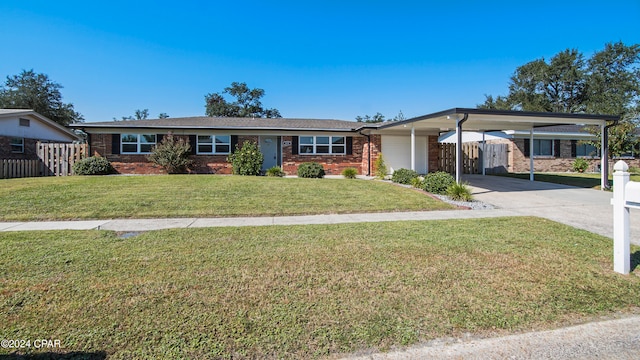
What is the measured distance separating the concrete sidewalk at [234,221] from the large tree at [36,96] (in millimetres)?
43354

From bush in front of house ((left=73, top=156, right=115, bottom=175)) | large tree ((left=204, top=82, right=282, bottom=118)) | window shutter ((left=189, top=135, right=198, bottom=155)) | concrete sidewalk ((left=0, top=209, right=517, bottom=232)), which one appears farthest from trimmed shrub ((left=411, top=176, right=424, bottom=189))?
large tree ((left=204, top=82, right=282, bottom=118))

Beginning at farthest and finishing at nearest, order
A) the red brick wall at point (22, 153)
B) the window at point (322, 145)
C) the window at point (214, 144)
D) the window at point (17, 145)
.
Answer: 1. the window at point (322, 145)
2. the window at point (214, 144)
3. the window at point (17, 145)
4. the red brick wall at point (22, 153)

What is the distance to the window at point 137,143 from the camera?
17.6 meters

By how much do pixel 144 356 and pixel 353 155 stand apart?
17.1 meters

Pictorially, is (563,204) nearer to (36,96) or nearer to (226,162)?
(226,162)

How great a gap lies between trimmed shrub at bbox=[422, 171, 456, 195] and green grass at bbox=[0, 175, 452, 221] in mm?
677

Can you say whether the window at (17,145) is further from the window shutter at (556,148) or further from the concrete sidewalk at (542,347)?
the window shutter at (556,148)

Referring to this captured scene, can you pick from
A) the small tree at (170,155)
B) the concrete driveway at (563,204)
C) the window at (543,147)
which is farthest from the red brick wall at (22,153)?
the window at (543,147)

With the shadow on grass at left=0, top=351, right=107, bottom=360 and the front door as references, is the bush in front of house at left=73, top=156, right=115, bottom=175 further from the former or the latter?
the shadow on grass at left=0, top=351, right=107, bottom=360

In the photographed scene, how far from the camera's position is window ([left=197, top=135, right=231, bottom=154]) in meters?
18.1

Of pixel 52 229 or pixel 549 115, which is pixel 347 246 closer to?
pixel 52 229

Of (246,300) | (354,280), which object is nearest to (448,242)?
(354,280)

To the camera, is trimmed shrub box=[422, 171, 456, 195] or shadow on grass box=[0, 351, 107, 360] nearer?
shadow on grass box=[0, 351, 107, 360]

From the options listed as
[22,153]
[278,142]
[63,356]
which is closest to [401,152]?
[278,142]
